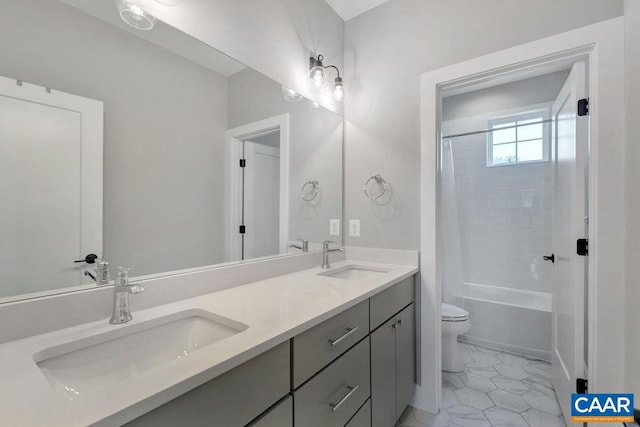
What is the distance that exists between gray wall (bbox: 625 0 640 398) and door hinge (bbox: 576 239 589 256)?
0.51ft

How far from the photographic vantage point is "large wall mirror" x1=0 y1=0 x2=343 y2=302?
2.64 ft

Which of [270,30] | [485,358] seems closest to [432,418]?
[485,358]

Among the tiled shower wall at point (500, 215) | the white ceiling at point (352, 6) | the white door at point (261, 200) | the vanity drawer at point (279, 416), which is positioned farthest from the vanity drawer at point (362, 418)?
the white ceiling at point (352, 6)

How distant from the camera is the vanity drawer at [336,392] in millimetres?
882

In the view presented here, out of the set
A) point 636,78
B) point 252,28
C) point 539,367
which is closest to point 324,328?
point 252,28

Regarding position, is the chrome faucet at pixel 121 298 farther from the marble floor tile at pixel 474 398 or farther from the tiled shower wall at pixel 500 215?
the tiled shower wall at pixel 500 215

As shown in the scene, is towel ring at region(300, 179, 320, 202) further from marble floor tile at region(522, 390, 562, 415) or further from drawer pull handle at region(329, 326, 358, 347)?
marble floor tile at region(522, 390, 562, 415)

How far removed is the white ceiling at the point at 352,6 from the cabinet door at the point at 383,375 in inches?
79.4

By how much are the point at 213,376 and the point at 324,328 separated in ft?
1.41

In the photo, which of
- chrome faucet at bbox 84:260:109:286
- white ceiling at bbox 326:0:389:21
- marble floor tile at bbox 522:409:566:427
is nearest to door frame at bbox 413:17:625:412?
marble floor tile at bbox 522:409:566:427

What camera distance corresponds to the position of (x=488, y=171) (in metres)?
2.98

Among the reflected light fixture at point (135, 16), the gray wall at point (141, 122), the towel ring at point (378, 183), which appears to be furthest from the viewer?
the towel ring at point (378, 183)

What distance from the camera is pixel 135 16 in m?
1.02

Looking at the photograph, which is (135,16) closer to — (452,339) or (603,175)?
(603,175)
